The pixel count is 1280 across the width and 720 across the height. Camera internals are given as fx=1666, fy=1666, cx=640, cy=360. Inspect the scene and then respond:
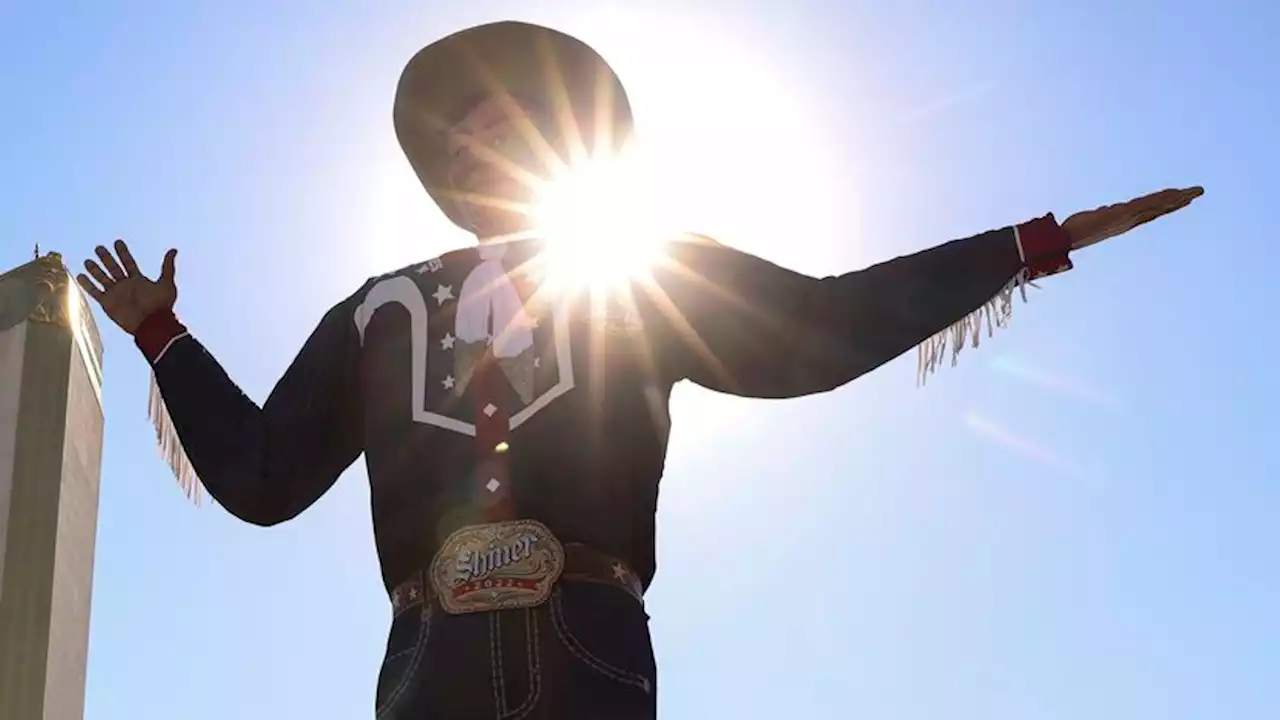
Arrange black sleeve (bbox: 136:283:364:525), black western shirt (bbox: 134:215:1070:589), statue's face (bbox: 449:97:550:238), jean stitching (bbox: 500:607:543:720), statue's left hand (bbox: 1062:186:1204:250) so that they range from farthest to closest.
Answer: statue's face (bbox: 449:97:550:238) → black sleeve (bbox: 136:283:364:525) → statue's left hand (bbox: 1062:186:1204:250) → black western shirt (bbox: 134:215:1070:589) → jean stitching (bbox: 500:607:543:720)

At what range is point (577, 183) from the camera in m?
3.62

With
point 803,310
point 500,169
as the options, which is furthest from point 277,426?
point 803,310

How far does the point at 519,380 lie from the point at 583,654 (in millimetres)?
579

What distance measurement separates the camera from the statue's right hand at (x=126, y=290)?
3.61 meters

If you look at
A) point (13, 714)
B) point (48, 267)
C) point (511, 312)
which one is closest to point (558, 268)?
point (511, 312)

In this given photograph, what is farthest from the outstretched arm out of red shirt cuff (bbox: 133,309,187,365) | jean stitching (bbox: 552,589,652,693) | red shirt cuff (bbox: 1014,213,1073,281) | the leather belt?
red shirt cuff (bbox: 133,309,187,365)

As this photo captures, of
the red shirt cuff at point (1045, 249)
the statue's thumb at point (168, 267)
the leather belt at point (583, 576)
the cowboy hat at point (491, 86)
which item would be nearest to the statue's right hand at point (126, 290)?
the statue's thumb at point (168, 267)

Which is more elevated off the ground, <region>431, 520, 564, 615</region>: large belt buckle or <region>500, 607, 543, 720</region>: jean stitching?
<region>431, 520, 564, 615</region>: large belt buckle

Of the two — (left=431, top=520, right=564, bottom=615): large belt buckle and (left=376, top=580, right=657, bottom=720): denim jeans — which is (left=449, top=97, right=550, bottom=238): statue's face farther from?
(left=376, top=580, right=657, bottom=720): denim jeans

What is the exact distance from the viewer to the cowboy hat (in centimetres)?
376

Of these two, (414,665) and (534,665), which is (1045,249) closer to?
(534,665)

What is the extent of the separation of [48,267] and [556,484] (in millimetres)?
7181

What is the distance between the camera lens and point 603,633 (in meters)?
2.91

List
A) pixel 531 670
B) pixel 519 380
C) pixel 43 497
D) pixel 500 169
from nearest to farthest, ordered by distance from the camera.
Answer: pixel 531 670 → pixel 519 380 → pixel 500 169 → pixel 43 497
